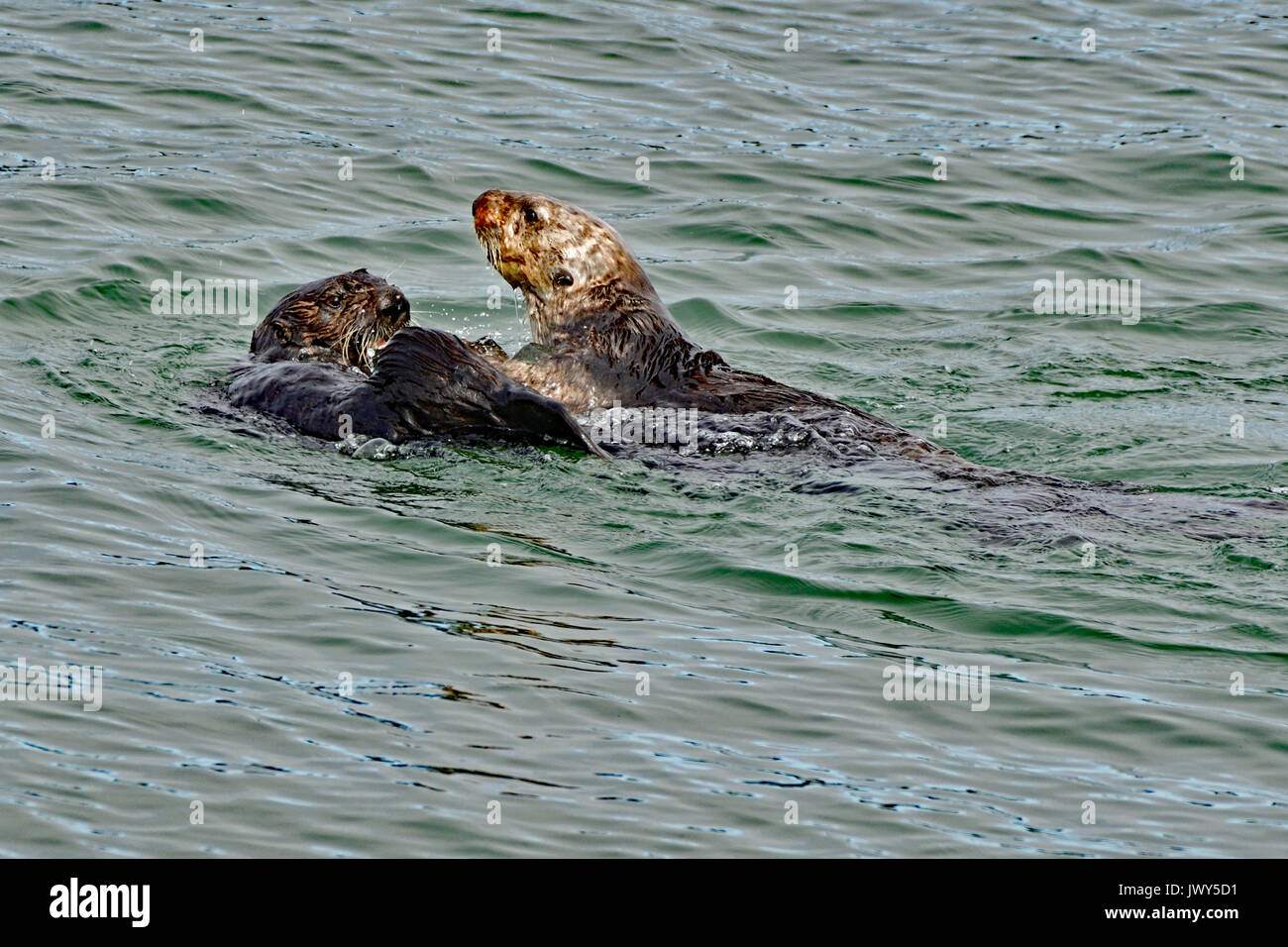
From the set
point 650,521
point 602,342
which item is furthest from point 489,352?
point 650,521

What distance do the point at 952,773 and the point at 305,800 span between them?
1.66 metres

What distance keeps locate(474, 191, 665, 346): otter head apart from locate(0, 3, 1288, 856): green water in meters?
1.10

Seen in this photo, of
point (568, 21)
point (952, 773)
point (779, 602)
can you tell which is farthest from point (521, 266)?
point (568, 21)

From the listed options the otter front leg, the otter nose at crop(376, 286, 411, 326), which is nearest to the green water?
the otter front leg

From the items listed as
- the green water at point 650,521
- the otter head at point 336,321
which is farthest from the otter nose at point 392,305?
the green water at point 650,521

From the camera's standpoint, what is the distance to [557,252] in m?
7.22

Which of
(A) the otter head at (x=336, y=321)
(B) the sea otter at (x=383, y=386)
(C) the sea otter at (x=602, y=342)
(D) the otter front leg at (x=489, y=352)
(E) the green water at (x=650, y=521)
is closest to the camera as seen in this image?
(E) the green water at (x=650, y=521)

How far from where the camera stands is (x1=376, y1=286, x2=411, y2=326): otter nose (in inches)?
283

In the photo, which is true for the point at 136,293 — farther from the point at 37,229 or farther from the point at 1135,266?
the point at 1135,266

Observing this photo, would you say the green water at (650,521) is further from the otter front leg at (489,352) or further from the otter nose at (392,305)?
the otter nose at (392,305)

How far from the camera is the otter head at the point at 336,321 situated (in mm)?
7191

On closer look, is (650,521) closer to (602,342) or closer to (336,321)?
(602,342)

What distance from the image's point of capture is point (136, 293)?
891 centimetres
